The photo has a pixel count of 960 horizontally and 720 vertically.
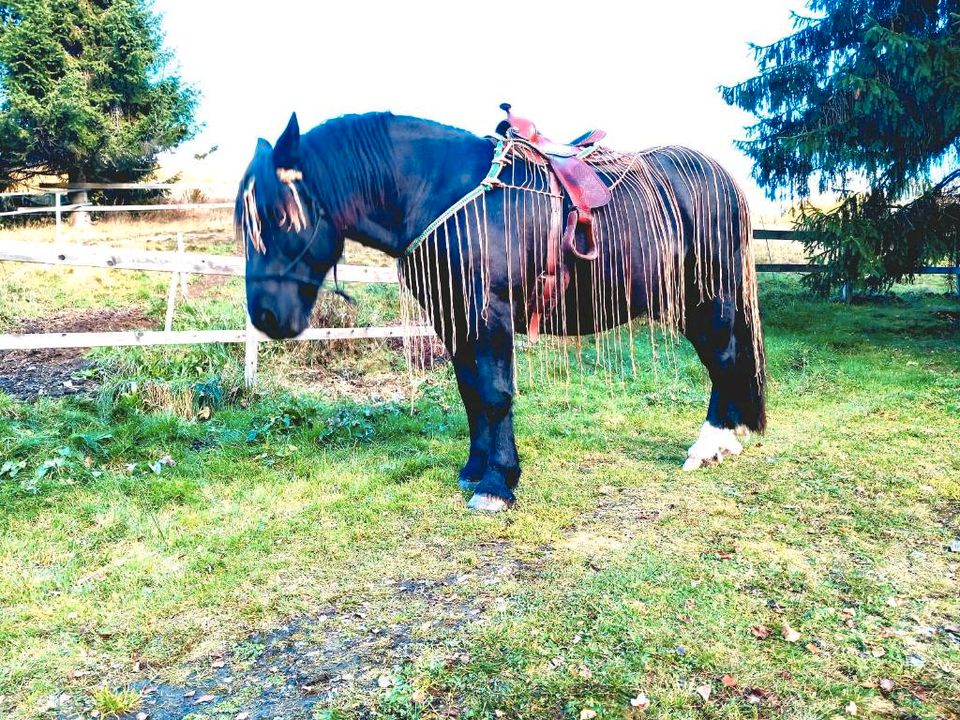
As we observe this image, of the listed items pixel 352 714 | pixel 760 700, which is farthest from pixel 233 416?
pixel 760 700

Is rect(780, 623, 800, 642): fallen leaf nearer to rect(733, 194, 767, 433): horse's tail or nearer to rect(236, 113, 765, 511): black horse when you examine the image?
rect(236, 113, 765, 511): black horse

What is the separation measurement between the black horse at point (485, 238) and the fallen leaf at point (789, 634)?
157 centimetres

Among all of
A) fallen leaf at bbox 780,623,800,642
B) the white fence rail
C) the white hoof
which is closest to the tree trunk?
the white fence rail

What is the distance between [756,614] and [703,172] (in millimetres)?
2826

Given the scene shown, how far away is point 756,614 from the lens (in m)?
2.50

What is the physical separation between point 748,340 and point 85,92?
16.4m

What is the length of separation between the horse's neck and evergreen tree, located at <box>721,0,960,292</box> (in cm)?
688

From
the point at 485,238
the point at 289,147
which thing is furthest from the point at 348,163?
the point at 485,238

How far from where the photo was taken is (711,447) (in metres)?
4.30

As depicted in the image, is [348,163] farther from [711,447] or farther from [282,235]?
[711,447]

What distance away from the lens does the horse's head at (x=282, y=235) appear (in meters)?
3.01

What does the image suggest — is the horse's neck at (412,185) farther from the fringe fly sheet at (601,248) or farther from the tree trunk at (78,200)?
the tree trunk at (78,200)

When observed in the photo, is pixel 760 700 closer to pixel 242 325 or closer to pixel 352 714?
pixel 352 714

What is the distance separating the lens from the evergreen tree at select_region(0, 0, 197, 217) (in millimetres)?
14203
